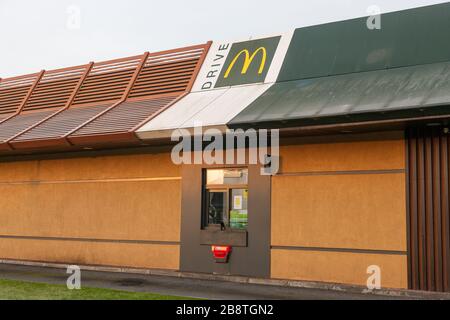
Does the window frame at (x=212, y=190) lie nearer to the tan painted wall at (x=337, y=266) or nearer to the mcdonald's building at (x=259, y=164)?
the mcdonald's building at (x=259, y=164)

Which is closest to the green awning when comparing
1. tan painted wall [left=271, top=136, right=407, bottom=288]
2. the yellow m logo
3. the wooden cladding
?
the wooden cladding

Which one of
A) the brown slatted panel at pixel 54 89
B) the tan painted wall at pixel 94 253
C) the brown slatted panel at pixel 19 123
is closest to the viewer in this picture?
the tan painted wall at pixel 94 253

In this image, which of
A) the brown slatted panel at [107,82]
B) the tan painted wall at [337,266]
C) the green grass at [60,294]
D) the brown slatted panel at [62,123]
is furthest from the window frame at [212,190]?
the brown slatted panel at [107,82]

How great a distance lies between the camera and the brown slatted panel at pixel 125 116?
14.3 m

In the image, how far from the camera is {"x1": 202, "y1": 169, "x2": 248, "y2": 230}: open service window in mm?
14180

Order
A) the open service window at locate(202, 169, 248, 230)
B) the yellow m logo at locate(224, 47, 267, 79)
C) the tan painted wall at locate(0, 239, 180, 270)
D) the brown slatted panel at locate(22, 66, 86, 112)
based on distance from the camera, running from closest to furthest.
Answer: the open service window at locate(202, 169, 248, 230) < the yellow m logo at locate(224, 47, 267, 79) < the tan painted wall at locate(0, 239, 180, 270) < the brown slatted panel at locate(22, 66, 86, 112)

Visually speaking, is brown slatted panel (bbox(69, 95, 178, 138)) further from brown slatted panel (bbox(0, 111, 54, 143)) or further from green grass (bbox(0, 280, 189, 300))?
green grass (bbox(0, 280, 189, 300))

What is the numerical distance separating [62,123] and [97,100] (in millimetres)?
1414

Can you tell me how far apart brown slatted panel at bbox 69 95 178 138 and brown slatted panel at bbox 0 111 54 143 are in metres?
2.90

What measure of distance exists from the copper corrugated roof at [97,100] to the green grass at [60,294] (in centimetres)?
Result: 395

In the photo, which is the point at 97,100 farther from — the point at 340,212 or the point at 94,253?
the point at 340,212

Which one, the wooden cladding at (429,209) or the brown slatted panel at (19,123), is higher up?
the brown slatted panel at (19,123)

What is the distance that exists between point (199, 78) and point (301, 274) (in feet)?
19.4

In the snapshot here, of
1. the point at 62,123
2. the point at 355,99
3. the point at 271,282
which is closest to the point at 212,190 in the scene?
the point at 271,282
